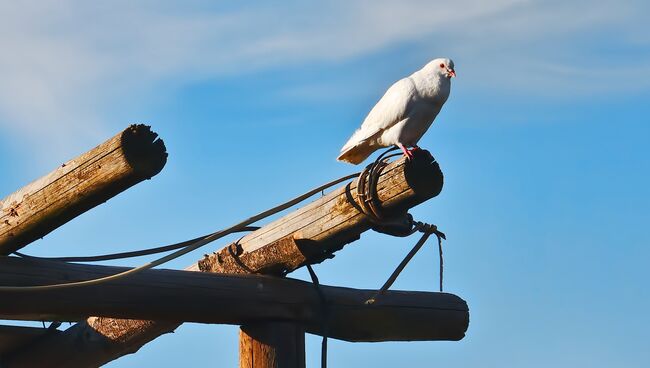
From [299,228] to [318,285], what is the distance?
414 millimetres

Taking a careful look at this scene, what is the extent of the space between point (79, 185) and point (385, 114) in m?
2.08

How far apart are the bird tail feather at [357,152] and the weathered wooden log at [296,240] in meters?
0.97

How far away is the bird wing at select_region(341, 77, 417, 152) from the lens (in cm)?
558

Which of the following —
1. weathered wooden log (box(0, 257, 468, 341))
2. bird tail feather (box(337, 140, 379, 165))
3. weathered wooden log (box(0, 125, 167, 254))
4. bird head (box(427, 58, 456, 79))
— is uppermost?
bird head (box(427, 58, 456, 79))

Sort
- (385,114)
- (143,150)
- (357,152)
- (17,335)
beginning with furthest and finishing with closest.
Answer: (357,152), (385,114), (17,335), (143,150)

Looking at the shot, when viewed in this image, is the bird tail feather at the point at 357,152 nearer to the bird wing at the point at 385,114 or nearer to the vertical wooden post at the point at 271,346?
the bird wing at the point at 385,114

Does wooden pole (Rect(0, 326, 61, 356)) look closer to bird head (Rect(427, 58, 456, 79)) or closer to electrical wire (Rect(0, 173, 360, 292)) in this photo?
electrical wire (Rect(0, 173, 360, 292))

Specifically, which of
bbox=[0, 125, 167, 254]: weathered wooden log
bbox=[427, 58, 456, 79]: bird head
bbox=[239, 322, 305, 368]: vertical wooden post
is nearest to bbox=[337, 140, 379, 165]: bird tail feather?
bbox=[427, 58, 456, 79]: bird head

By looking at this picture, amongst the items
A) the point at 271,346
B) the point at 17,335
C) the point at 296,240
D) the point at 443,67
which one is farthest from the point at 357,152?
the point at 17,335

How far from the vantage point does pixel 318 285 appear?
4.96m

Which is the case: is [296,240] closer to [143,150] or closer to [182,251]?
[182,251]

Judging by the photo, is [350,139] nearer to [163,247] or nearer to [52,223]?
[163,247]

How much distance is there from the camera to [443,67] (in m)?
6.04

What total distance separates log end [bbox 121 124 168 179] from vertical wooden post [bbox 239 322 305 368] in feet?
3.94
